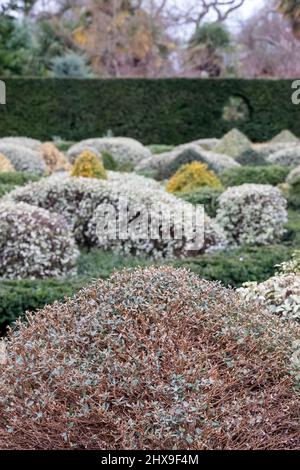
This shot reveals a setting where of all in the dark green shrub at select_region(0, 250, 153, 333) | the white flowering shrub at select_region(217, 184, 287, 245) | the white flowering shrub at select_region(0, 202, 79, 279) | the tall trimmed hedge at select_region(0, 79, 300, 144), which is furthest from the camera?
the tall trimmed hedge at select_region(0, 79, 300, 144)

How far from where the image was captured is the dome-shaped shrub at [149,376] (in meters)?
2.36

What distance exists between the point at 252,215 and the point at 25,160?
586cm

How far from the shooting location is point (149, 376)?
2453 millimetres

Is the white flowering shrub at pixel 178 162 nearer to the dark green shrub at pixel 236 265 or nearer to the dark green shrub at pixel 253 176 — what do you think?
the dark green shrub at pixel 253 176

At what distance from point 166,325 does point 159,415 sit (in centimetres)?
48

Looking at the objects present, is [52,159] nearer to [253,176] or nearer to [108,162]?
[108,162]

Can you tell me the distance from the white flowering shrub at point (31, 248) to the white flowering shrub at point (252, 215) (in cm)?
212

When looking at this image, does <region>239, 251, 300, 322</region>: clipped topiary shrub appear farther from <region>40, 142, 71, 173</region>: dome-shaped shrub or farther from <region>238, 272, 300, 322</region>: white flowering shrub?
<region>40, 142, 71, 173</region>: dome-shaped shrub

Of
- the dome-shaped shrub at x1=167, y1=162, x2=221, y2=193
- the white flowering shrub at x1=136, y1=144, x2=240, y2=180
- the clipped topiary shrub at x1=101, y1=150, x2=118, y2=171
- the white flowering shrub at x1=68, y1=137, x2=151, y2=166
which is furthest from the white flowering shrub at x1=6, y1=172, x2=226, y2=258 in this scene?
the white flowering shrub at x1=68, y1=137, x2=151, y2=166

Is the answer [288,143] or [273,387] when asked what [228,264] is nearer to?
[273,387]

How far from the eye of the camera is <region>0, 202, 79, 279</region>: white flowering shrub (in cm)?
583

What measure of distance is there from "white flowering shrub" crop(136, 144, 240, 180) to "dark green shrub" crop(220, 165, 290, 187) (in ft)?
4.27

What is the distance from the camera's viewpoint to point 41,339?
9.14 ft
